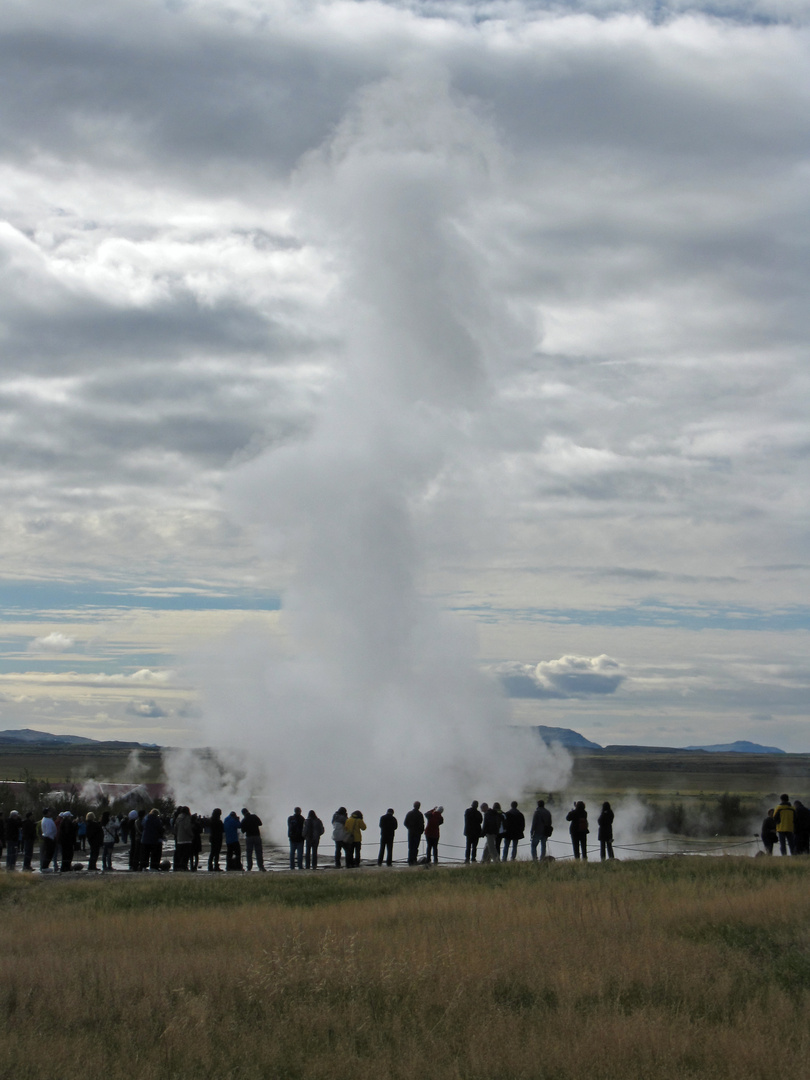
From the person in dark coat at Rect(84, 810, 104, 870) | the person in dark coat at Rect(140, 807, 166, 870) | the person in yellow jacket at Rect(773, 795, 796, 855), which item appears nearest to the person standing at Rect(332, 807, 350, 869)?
the person in dark coat at Rect(140, 807, 166, 870)

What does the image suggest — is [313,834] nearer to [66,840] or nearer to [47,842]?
[66,840]

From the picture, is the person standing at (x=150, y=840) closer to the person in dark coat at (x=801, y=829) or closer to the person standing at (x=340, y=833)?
the person standing at (x=340, y=833)

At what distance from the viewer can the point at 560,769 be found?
58.5 m

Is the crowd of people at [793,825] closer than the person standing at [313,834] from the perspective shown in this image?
Yes

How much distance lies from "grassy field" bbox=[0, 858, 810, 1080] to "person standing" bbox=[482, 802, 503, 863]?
21.6 ft

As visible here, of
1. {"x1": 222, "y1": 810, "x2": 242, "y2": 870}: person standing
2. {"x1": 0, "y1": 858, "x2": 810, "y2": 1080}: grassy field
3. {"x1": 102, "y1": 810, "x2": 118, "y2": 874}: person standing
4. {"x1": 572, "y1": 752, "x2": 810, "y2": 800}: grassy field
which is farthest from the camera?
{"x1": 572, "y1": 752, "x2": 810, "y2": 800}: grassy field

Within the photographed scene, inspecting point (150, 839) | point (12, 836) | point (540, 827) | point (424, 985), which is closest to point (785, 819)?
point (540, 827)

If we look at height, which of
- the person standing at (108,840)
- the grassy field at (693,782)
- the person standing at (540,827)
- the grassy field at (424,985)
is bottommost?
the grassy field at (424,985)

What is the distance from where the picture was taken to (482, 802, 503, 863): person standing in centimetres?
2684

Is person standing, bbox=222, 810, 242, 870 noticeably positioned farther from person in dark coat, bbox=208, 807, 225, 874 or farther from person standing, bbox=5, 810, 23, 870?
person standing, bbox=5, 810, 23, 870

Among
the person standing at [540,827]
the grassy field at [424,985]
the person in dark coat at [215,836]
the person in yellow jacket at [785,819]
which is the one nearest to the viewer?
the grassy field at [424,985]

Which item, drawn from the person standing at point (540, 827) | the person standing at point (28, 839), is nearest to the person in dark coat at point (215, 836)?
the person standing at point (28, 839)

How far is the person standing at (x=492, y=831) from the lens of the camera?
88.1 ft

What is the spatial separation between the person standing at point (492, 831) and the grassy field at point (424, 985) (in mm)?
6577
